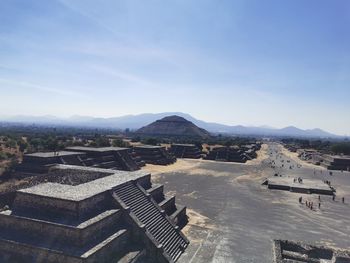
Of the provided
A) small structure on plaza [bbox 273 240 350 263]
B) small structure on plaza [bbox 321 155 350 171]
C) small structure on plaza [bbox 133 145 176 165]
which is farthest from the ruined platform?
small structure on plaza [bbox 321 155 350 171]

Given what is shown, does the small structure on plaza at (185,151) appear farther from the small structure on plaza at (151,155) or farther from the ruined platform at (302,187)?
the ruined platform at (302,187)

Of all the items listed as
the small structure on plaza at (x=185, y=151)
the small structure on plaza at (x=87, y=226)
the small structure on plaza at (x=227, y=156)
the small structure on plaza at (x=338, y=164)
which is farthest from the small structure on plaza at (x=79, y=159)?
the small structure on plaza at (x=338, y=164)

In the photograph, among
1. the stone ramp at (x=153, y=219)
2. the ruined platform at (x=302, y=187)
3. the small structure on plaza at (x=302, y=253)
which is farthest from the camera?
the ruined platform at (x=302, y=187)

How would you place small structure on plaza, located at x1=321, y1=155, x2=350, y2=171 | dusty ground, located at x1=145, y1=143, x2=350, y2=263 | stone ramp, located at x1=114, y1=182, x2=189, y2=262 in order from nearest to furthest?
stone ramp, located at x1=114, y1=182, x2=189, y2=262 → dusty ground, located at x1=145, y1=143, x2=350, y2=263 → small structure on plaza, located at x1=321, y1=155, x2=350, y2=171

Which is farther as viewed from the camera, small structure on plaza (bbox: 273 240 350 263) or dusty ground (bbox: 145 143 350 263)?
dusty ground (bbox: 145 143 350 263)

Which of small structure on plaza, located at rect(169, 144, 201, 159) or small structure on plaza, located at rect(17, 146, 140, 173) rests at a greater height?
small structure on plaza, located at rect(17, 146, 140, 173)

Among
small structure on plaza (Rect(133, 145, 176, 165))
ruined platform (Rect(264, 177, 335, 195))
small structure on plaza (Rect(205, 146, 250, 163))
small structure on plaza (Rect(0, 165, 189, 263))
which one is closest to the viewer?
small structure on plaza (Rect(0, 165, 189, 263))

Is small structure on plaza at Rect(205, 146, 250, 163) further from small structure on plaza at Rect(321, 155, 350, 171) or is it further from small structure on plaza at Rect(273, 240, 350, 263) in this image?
small structure on plaza at Rect(273, 240, 350, 263)
